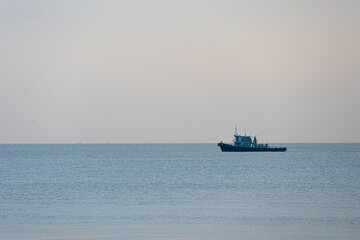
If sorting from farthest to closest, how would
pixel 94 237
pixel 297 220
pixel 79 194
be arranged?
1. pixel 79 194
2. pixel 297 220
3. pixel 94 237

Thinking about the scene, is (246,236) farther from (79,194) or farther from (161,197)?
(79,194)

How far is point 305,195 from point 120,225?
24.7m

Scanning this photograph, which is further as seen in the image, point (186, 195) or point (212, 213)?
point (186, 195)

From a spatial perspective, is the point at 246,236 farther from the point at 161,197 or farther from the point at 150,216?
the point at 161,197

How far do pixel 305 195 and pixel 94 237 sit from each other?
2916 centimetres

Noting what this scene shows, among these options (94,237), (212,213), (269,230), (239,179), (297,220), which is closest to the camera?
(94,237)

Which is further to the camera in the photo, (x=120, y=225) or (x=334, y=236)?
(x=120, y=225)

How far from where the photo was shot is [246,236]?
37031 millimetres

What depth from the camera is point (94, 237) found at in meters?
35.9

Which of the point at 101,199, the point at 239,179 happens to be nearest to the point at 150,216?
the point at 101,199

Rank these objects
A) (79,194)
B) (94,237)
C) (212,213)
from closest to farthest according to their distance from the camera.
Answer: (94,237)
(212,213)
(79,194)

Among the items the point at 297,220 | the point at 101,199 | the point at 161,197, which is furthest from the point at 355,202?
the point at 101,199

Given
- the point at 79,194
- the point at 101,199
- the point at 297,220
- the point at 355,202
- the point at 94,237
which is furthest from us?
the point at 79,194

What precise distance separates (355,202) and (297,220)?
12657 millimetres
